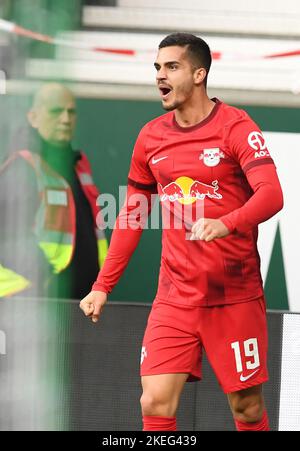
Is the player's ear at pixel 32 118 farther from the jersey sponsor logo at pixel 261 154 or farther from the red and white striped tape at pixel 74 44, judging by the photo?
the jersey sponsor logo at pixel 261 154

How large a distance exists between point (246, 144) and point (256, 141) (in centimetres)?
4

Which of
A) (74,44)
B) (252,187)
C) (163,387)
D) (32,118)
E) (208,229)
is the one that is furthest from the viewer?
(74,44)

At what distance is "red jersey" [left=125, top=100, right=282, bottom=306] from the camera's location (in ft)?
16.4

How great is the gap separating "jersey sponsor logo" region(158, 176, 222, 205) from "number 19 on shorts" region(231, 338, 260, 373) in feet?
1.88

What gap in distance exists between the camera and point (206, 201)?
501 centimetres

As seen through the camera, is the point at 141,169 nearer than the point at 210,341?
No

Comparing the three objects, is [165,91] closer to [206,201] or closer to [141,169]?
[141,169]

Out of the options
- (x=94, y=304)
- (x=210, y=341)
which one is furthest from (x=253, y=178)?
(x=94, y=304)

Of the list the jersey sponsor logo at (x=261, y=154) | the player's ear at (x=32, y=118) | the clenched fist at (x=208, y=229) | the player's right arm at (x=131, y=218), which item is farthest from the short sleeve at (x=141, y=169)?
the clenched fist at (x=208, y=229)

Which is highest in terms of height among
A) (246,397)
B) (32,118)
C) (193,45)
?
(193,45)

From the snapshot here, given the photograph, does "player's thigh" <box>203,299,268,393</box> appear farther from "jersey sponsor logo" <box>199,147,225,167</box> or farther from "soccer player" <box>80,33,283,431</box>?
"jersey sponsor logo" <box>199,147,225,167</box>

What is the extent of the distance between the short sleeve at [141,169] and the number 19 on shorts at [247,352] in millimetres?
706

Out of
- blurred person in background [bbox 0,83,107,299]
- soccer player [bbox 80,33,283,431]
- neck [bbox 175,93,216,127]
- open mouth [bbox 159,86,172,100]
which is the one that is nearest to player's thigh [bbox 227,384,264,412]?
soccer player [bbox 80,33,283,431]

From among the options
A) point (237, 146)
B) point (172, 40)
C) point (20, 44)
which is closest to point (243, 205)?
point (237, 146)
